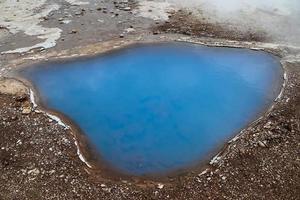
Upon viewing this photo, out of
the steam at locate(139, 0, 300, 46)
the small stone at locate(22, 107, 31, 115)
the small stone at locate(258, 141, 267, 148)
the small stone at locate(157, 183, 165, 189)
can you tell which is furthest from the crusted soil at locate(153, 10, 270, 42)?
the small stone at locate(157, 183, 165, 189)

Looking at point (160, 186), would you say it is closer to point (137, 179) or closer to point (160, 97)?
point (137, 179)

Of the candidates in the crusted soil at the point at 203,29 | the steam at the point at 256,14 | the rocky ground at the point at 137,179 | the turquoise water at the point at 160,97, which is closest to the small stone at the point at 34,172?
the rocky ground at the point at 137,179

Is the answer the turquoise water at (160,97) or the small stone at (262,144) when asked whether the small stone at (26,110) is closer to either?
the turquoise water at (160,97)

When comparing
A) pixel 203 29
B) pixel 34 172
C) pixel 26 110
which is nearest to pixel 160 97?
pixel 26 110

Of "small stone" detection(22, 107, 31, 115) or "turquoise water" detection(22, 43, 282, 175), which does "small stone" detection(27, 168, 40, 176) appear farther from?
"small stone" detection(22, 107, 31, 115)

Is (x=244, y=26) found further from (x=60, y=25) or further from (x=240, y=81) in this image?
(x=60, y=25)

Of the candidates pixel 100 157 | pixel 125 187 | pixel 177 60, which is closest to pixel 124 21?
pixel 177 60

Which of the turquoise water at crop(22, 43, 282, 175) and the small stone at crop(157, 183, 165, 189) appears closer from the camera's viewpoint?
the small stone at crop(157, 183, 165, 189)
